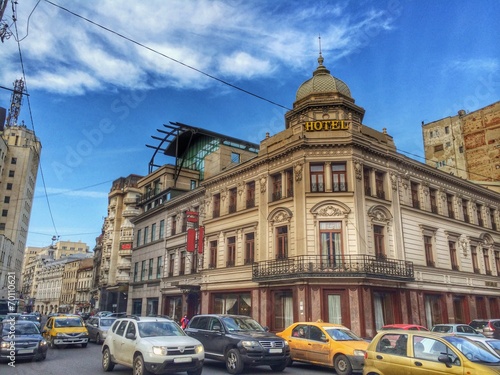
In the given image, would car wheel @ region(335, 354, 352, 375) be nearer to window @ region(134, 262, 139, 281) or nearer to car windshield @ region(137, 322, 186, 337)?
car windshield @ region(137, 322, 186, 337)

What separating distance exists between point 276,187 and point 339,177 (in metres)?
4.48

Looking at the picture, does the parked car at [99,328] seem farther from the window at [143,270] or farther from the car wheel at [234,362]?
the window at [143,270]

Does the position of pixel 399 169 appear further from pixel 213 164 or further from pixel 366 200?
pixel 213 164

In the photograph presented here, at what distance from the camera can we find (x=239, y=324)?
47.7ft

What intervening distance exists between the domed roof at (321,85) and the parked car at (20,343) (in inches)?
901

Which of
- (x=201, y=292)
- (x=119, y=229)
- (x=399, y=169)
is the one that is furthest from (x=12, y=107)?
(x=399, y=169)

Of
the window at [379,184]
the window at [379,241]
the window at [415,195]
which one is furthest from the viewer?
the window at [415,195]

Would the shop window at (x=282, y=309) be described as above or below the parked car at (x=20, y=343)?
above

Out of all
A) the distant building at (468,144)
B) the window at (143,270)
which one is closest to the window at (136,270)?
the window at (143,270)

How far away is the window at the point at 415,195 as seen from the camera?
2800 cm

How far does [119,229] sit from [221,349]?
57.4 metres

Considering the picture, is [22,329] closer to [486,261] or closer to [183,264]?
[183,264]

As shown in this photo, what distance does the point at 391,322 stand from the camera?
23.5 metres

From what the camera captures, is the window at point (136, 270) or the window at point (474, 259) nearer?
the window at point (474, 259)
